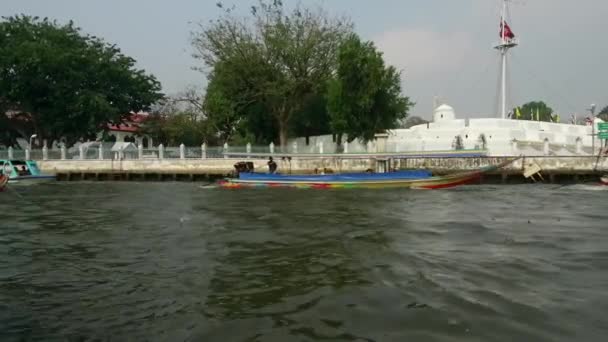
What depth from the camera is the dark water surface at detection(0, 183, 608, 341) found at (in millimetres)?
5195

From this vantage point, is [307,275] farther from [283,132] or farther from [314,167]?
[283,132]

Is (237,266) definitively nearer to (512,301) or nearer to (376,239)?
(376,239)

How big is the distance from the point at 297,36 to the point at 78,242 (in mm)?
24672

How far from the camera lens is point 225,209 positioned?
15.1 meters

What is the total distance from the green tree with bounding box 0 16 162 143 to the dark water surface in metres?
24.7

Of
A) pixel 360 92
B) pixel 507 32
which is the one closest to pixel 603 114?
pixel 507 32

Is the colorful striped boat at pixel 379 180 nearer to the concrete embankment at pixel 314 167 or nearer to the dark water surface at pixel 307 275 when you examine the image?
the concrete embankment at pixel 314 167

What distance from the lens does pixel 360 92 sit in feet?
99.0

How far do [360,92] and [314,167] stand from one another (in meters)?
5.35

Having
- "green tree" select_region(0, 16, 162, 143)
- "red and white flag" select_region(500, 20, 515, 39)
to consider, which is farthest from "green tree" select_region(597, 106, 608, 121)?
"green tree" select_region(0, 16, 162, 143)

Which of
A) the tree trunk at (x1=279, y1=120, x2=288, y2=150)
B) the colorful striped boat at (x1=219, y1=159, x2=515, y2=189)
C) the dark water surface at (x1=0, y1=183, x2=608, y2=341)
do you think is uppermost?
the tree trunk at (x1=279, y1=120, x2=288, y2=150)

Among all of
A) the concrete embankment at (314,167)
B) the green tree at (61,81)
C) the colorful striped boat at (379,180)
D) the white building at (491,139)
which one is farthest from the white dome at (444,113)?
the green tree at (61,81)

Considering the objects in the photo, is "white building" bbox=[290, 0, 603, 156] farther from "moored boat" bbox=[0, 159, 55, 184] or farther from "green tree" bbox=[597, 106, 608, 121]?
"green tree" bbox=[597, 106, 608, 121]

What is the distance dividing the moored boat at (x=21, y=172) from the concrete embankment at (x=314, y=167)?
16.7 feet
